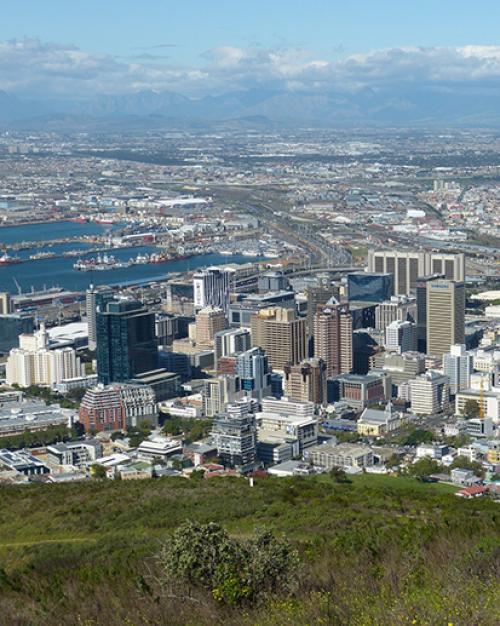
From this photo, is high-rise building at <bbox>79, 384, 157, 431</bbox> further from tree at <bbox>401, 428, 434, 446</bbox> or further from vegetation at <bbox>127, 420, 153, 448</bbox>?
tree at <bbox>401, 428, 434, 446</bbox>

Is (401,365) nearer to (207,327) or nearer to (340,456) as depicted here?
(207,327)

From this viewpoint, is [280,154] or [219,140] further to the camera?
[219,140]

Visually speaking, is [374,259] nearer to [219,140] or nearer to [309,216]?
[309,216]

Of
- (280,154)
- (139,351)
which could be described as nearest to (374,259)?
(139,351)

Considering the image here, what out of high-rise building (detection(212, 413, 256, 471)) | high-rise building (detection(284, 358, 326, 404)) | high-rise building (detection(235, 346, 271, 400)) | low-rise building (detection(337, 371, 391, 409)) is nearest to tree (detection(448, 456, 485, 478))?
high-rise building (detection(212, 413, 256, 471))

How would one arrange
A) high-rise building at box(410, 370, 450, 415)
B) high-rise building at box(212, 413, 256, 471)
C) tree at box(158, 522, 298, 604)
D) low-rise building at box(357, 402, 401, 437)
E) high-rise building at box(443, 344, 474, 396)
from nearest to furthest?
tree at box(158, 522, 298, 604), high-rise building at box(212, 413, 256, 471), low-rise building at box(357, 402, 401, 437), high-rise building at box(410, 370, 450, 415), high-rise building at box(443, 344, 474, 396)

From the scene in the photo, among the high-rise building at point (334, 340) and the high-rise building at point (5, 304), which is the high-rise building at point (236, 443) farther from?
the high-rise building at point (5, 304)

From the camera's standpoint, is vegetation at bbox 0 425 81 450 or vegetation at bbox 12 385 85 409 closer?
vegetation at bbox 0 425 81 450
